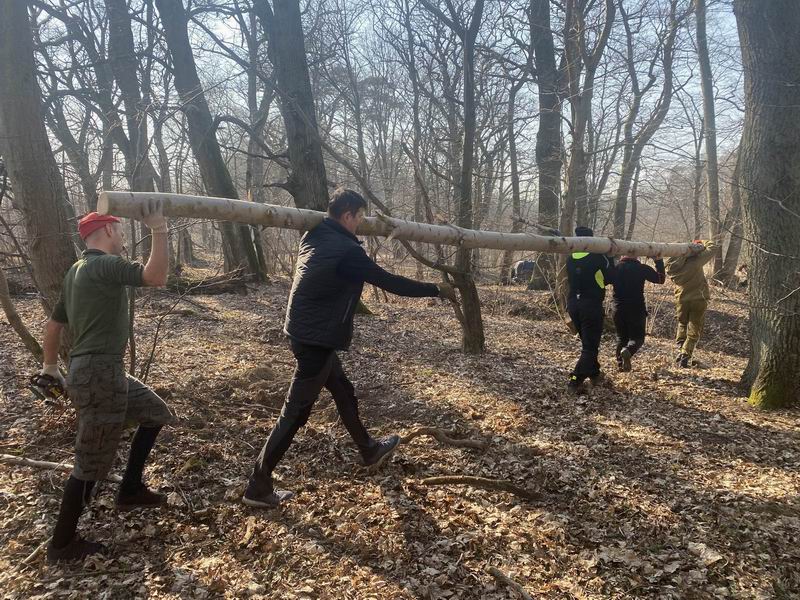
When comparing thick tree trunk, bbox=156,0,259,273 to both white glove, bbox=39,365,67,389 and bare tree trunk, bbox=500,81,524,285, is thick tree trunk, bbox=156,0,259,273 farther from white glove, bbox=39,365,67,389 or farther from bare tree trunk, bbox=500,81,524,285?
white glove, bbox=39,365,67,389

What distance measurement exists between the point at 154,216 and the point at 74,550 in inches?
79.0

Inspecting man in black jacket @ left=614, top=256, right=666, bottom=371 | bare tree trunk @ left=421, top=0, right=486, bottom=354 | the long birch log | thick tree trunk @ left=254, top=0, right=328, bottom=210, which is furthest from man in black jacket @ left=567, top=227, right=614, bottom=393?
thick tree trunk @ left=254, top=0, right=328, bottom=210

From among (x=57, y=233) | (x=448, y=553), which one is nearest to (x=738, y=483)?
(x=448, y=553)

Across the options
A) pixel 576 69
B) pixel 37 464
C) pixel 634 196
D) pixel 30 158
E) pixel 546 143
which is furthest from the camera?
pixel 546 143

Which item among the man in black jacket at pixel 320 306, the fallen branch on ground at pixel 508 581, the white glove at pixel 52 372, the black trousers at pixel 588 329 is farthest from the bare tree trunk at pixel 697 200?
the white glove at pixel 52 372

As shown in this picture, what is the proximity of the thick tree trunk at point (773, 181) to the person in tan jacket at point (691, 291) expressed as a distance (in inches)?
68.3

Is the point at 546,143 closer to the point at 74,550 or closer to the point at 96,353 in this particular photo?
the point at 96,353

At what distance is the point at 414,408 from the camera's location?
529 centimetres

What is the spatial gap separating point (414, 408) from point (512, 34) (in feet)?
35.4

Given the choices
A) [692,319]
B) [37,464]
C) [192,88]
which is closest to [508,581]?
[37,464]

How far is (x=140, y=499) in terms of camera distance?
10.7 feet

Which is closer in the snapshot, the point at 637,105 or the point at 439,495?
the point at 439,495

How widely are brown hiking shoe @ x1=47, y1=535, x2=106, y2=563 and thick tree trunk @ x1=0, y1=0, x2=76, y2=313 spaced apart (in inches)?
95.2

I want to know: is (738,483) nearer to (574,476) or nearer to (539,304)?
(574,476)
